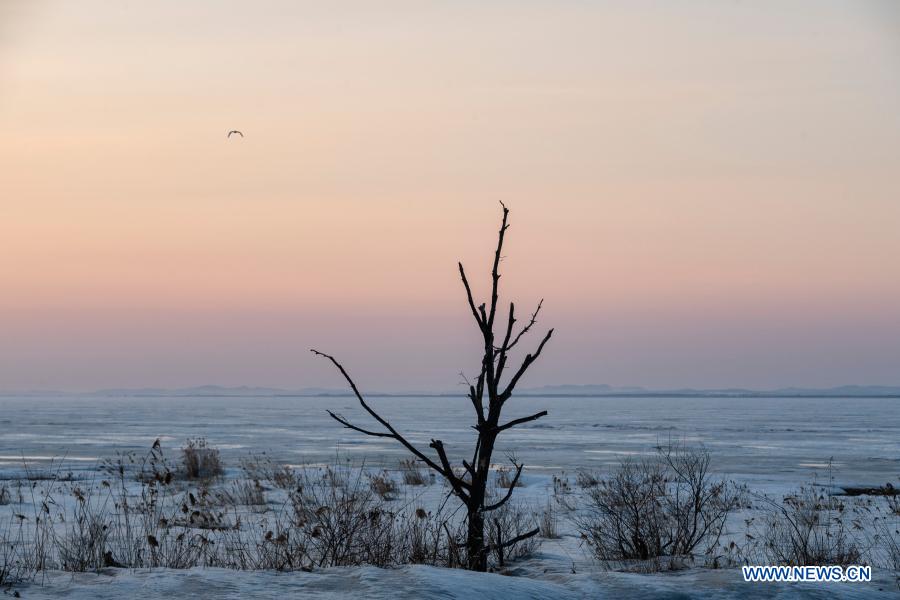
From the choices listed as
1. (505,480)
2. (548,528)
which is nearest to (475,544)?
(548,528)

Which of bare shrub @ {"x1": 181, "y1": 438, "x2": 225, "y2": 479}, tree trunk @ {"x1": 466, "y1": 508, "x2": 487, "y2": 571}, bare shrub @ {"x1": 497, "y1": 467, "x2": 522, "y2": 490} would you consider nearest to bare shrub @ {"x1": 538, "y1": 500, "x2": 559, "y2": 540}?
bare shrub @ {"x1": 497, "y1": 467, "x2": 522, "y2": 490}

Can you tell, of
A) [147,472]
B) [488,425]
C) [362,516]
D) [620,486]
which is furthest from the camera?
[147,472]

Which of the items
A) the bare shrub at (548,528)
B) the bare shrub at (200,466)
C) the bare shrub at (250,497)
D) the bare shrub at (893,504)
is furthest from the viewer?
the bare shrub at (200,466)

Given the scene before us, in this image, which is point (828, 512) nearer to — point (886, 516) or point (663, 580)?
point (886, 516)

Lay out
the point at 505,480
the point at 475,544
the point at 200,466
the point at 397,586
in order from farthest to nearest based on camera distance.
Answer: the point at 200,466
the point at 505,480
the point at 475,544
the point at 397,586

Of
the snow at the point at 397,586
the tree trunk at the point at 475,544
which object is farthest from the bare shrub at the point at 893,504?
the tree trunk at the point at 475,544

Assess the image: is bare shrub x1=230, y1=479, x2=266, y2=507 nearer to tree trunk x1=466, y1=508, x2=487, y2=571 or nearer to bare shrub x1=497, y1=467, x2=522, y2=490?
bare shrub x1=497, y1=467, x2=522, y2=490

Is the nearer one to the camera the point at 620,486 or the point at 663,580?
the point at 663,580

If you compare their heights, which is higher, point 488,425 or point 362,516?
point 488,425

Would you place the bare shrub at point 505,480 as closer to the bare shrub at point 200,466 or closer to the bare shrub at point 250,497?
the bare shrub at point 250,497

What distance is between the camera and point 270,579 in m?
5.00

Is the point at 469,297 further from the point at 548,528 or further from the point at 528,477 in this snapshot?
the point at 528,477

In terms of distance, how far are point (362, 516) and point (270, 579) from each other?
157 cm

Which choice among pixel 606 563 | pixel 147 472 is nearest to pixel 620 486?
pixel 606 563
